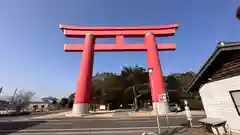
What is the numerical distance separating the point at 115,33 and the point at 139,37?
3.94 m

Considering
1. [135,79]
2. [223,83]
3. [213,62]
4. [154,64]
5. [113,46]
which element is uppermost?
[113,46]

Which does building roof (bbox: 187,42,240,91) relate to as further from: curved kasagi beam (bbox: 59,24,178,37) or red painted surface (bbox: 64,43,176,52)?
curved kasagi beam (bbox: 59,24,178,37)

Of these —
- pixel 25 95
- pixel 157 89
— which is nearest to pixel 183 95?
pixel 157 89

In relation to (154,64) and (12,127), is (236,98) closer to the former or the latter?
(154,64)

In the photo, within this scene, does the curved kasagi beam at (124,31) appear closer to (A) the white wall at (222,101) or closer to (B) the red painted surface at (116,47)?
(B) the red painted surface at (116,47)

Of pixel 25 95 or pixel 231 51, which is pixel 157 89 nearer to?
pixel 231 51

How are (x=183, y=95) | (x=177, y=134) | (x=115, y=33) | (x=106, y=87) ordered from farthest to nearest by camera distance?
1. (x=106, y=87)
2. (x=183, y=95)
3. (x=115, y=33)
4. (x=177, y=134)

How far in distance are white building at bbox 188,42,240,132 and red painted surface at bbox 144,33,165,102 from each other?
34.9 feet

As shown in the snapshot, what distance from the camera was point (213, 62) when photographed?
7.05 m

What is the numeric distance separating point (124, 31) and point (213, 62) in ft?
49.9

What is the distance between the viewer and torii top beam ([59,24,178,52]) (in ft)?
65.6

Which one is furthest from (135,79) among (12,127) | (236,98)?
(236,98)

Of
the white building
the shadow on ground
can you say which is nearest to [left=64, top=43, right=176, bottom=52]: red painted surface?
the shadow on ground

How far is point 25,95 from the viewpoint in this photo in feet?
195
